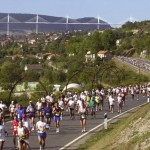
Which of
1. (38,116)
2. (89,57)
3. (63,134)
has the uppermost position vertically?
(89,57)

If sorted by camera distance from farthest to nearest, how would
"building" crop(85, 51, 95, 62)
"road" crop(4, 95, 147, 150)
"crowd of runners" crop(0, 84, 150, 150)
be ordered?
"building" crop(85, 51, 95, 62), "road" crop(4, 95, 147, 150), "crowd of runners" crop(0, 84, 150, 150)

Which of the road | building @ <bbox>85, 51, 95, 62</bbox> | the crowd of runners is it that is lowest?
the road

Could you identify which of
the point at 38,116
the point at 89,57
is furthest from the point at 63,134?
the point at 89,57

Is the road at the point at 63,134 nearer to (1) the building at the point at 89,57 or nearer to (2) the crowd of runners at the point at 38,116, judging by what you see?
(2) the crowd of runners at the point at 38,116

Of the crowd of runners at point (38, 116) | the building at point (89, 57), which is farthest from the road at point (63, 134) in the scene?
the building at point (89, 57)

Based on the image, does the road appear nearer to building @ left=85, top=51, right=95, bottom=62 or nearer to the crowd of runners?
the crowd of runners

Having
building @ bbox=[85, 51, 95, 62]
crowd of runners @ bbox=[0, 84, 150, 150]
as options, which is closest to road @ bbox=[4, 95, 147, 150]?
crowd of runners @ bbox=[0, 84, 150, 150]

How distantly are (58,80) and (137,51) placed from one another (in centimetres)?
4341

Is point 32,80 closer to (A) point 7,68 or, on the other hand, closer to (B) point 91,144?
(A) point 7,68

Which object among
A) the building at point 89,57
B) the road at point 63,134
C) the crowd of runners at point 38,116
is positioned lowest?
the road at point 63,134

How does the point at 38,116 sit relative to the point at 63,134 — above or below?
above

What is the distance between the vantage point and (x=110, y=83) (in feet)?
222

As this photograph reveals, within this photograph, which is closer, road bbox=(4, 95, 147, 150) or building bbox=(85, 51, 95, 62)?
road bbox=(4, 95, 147, 150)

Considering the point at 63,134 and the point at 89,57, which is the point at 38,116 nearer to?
the point at 63,134
